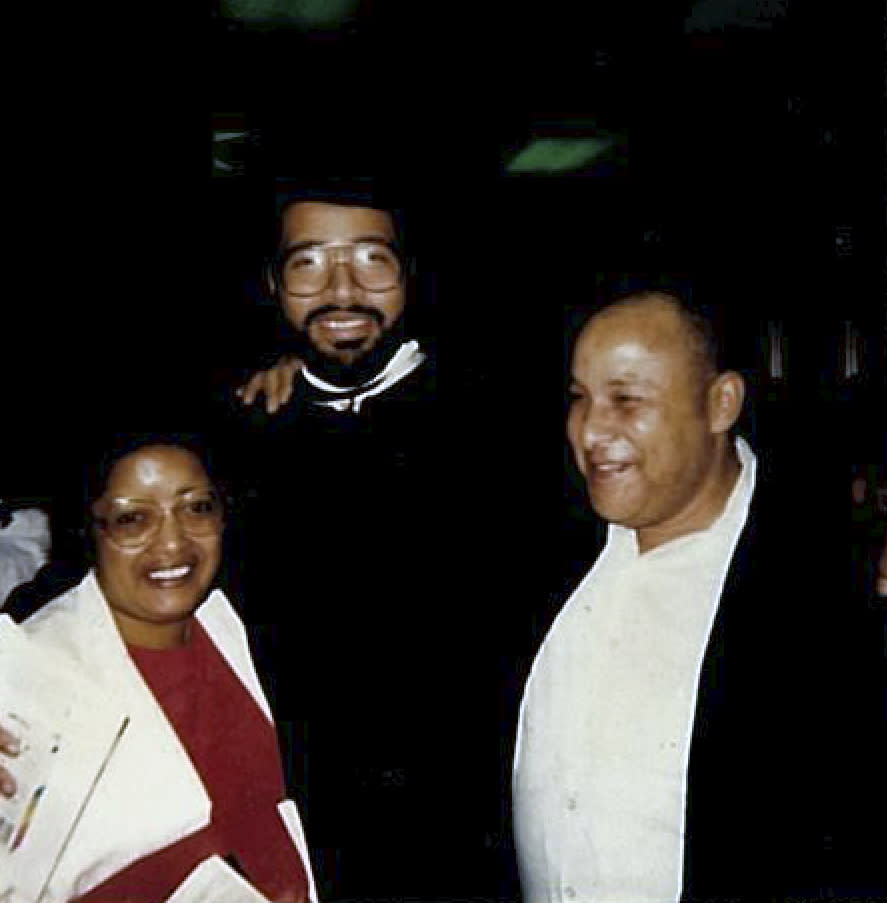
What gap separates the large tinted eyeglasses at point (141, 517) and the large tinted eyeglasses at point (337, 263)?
31cm

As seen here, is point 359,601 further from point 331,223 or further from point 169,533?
point 331,223

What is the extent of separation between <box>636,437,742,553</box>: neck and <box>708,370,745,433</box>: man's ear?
24 millimetres

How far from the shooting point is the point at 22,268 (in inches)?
66.4

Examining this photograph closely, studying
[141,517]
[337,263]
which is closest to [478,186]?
[337,263]

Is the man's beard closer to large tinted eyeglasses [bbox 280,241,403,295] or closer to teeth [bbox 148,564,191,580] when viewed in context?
large tinted eyeglasses [bbox 280,241,403,295]

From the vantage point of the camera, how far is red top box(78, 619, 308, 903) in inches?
64.2

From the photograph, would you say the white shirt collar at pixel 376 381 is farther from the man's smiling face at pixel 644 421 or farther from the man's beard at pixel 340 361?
the man's smiling face at pixel 644 421

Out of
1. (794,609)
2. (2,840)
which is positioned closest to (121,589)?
(2,840)

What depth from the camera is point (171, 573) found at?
1.62 m

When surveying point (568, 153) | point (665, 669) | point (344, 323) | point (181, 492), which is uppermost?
point (568, 153)

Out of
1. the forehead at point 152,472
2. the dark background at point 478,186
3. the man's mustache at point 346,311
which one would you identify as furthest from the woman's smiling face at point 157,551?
the man's mustache at point 346,311

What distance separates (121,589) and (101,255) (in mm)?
461

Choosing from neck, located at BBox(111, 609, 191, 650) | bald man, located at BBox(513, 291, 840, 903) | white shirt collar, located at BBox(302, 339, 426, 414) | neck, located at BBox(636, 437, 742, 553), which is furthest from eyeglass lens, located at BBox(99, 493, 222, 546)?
neck, located at BBox(636, 437, 742, 553)

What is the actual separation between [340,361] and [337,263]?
0.13m
